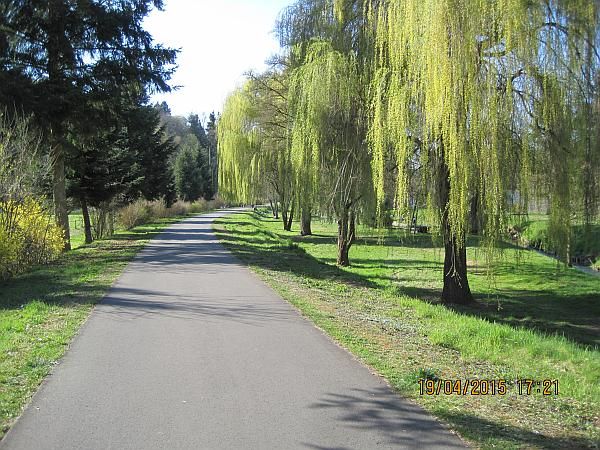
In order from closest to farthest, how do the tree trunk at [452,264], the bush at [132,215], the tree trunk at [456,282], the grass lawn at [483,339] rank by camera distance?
1. the grass lawn at [483,339]
2. the tree trunk at [452,264]
3. the tree trunk at [456,282]
4. the bush at [132,215]

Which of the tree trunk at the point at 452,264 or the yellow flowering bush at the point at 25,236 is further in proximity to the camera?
the yellow flowering bush at the point at 25,236

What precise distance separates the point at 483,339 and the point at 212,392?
179 inches

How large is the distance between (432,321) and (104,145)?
18575 millimetres

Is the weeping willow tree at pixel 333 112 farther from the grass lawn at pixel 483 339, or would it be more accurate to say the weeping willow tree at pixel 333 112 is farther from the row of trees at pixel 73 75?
the row of trees at pixel 73 75

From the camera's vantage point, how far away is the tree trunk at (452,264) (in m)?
10.6

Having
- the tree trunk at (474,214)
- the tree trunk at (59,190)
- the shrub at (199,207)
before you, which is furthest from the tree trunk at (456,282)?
the shrub at (199,207)

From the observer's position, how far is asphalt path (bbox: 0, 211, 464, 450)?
13.7 feet

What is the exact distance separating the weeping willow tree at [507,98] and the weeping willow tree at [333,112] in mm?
3701

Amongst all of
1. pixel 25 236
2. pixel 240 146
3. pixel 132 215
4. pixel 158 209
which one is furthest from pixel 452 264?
pixel 158 209

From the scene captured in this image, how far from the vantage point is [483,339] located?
8.07 m

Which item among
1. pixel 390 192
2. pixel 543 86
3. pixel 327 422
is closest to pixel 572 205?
pixel 543 86

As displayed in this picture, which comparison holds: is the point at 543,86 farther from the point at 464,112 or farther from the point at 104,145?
the point at 104,145
